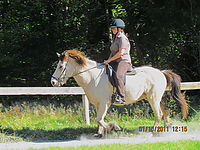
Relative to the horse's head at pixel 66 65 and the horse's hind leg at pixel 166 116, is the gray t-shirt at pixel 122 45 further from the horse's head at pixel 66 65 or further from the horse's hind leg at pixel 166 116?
the horse's hind leg at pixel 166 116

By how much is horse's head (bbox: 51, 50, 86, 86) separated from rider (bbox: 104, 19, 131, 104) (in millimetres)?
722

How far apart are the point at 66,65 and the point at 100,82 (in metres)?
0.94

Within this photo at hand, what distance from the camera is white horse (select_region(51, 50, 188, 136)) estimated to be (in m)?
5.72

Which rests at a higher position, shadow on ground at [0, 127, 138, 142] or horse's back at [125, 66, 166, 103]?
horse's back at [125, 66, 166, 103]

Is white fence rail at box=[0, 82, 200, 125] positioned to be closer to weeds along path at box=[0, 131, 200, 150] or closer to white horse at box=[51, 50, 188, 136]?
white horse at box=[51, 50, 188, 136]

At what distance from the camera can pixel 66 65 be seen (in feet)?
18.9

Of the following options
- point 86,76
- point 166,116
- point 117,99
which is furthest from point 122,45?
point 166,116

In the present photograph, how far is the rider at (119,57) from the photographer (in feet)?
18.7

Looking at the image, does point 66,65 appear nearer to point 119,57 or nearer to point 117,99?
point 119,57
